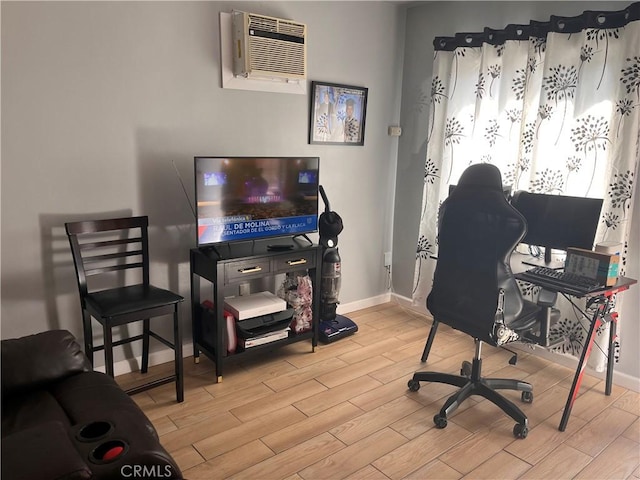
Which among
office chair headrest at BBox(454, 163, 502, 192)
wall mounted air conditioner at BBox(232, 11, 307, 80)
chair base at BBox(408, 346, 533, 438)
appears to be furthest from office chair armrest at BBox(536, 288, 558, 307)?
wall mounted air conditioner at BBox(232, 11, 307, 80)

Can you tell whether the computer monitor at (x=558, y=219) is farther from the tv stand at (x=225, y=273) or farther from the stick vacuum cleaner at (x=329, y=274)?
the tv stand at (x=225, y=273)

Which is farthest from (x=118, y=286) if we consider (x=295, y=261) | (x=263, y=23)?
(x=263, y=23)

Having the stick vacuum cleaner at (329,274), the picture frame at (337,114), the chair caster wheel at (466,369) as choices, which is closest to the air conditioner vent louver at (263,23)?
the picture frame at (337,114)

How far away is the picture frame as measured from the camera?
3600 mm

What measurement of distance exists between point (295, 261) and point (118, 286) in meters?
1.08

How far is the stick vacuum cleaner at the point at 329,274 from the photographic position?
3.49 m

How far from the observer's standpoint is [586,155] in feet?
9.78

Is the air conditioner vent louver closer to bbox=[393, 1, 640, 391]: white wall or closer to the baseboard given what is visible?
bbox=[393, 1, 640, 391]: white wall

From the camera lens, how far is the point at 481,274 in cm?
243

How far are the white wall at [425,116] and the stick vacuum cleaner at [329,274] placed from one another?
0.93 meters

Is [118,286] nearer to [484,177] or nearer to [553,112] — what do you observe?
[484,177]

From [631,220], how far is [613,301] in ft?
1.60

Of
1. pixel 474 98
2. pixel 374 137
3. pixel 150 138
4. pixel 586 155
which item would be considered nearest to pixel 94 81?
pixel 150 138

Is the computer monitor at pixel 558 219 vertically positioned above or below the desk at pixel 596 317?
above
